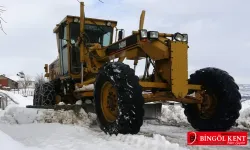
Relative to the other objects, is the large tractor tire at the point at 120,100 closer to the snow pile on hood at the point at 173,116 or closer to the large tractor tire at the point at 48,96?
the snow pile on hood at the point at 173,116

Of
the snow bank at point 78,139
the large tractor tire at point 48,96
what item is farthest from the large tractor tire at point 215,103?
the large tractor tire at point 48,96

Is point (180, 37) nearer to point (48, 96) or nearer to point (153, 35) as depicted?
point (153, 35)

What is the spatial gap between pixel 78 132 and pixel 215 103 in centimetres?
259

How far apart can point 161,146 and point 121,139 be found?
0.96m

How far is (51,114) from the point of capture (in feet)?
25.1

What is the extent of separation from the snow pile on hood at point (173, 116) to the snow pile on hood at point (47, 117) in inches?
74.2

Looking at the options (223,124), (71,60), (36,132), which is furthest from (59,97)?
(223,124)

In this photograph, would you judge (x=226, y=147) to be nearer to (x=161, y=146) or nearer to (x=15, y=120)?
(x=161, y=146)

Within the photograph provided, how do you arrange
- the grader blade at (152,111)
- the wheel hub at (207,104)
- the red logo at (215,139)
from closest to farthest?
1. the red logo at (215,139)
2. the wheel hub at (207,104)
3. the grader blade at (152,111)

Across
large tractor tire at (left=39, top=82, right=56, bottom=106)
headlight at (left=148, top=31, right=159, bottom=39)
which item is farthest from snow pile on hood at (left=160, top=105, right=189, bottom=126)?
large tractor tire at (left=39, top=82, right=56, bottom=106)

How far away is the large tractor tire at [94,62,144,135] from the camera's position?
5387mm

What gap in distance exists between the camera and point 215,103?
6.61 m

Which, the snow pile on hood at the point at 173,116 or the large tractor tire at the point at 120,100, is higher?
the large tractor tire at the point at 120,100

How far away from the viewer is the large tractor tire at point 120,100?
5387mm
